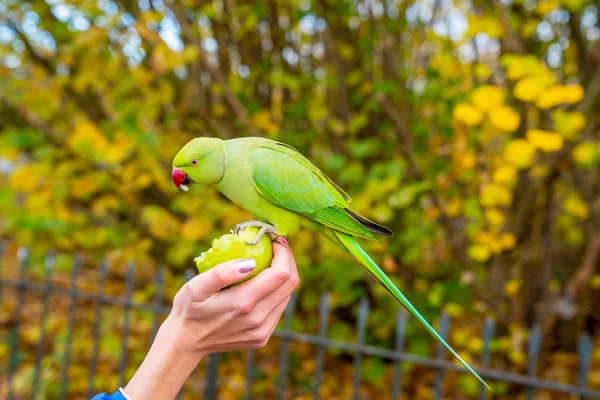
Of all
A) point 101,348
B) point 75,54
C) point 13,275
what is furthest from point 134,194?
point 13,275

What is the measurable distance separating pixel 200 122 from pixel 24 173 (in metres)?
1.23

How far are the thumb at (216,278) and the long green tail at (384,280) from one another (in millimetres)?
364

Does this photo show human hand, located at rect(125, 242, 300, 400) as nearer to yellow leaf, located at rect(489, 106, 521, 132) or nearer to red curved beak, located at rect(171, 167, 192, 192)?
red curved beak, located at rect(171, 167, 192, 192)

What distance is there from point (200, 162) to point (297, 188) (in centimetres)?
30

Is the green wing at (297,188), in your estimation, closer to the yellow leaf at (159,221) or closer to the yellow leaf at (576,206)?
the yellow leaf at (159,221)

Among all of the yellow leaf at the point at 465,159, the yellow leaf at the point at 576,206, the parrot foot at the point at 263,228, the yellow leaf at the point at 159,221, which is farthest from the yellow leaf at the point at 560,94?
the yellow leaf at the point at 159,221

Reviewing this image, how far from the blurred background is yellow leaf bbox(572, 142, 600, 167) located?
0.01 m

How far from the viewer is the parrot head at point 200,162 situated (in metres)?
1.50

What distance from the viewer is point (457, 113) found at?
9.12 ft

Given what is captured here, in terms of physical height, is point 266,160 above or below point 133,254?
below

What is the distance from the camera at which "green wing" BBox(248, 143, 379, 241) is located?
157 centimetres

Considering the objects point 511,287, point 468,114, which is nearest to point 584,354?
point 468,114

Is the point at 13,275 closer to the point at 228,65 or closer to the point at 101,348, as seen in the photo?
the point at 101,348

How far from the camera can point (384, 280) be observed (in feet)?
4.91
